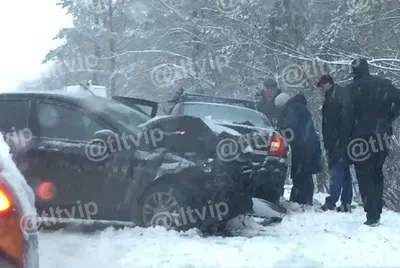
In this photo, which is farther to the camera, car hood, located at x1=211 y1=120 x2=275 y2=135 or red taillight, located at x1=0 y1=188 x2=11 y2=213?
car hood, located at x1=211 y1=120 x2=275 y2=135

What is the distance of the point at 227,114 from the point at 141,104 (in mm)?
1949

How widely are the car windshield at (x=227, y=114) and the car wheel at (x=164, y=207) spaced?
9.76 ft

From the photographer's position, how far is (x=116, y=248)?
247 inches

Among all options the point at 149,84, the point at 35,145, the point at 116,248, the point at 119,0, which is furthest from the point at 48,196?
the point at 119,0

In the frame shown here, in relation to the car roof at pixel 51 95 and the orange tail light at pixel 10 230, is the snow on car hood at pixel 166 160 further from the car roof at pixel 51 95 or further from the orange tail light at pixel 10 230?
the orange tail light at pixel 10 230

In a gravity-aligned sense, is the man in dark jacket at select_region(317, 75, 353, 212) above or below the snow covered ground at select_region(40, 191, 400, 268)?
above

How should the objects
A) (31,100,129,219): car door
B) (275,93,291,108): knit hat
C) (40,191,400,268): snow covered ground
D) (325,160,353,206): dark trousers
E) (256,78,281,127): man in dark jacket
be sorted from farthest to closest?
1. (256,78,281,127): man in dark jacket
2. (275,93,291,108): knit hat
3. (325,160,353,206): dark trousers
4. (31,100,129,219): car door
5. (40,191,400,268): snow covered ground

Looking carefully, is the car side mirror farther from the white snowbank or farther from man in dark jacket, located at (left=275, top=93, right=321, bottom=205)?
man in dark jacket, located at (left=275, top=93, right=321, bottom=205)

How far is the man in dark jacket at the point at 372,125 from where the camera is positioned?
24.6 feet

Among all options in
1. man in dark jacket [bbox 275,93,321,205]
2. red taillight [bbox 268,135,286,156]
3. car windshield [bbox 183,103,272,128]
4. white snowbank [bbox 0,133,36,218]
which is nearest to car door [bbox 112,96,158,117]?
car windshield [bbox 183,103,272,128]

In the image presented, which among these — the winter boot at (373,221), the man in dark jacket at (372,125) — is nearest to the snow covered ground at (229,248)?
the winter boot at (373,221)

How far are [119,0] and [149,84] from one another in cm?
552

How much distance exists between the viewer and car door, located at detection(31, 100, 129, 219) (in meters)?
7.16

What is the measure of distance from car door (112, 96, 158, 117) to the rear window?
1.38 metres
